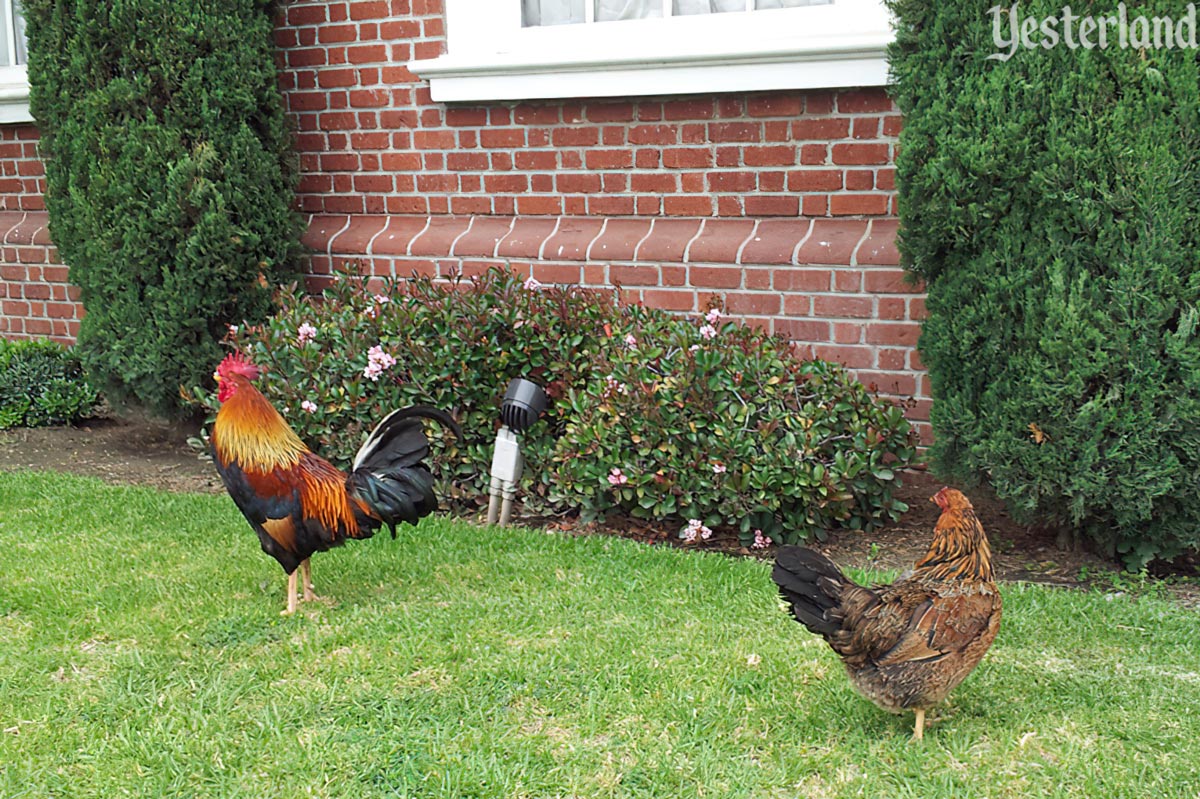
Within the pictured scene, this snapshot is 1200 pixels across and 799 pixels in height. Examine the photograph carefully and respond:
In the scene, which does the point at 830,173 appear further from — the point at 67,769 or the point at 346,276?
the point at 67,769

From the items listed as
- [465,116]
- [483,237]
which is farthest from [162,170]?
[483,237]

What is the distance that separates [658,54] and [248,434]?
9.48 ft

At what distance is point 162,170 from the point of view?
20.8 feet

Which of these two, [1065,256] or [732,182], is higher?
[732,182]

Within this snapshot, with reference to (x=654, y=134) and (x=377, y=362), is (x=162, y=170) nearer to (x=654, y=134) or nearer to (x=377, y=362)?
(x=377, y=362)

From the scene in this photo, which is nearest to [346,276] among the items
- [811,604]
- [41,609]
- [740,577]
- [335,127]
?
[335,127]

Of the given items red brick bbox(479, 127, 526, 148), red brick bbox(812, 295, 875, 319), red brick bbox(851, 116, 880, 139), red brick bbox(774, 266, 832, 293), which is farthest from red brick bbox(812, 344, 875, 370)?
red brick bbox(479, 127, 526, 148)

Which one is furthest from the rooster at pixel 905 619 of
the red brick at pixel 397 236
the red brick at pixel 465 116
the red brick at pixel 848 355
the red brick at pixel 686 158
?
the red brick at pixel 397 236

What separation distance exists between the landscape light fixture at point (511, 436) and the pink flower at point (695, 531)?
853 millimetres

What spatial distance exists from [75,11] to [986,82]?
4.82m

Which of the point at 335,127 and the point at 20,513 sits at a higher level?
the point at 335,127

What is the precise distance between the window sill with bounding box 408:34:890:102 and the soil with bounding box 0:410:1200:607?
1961 mm

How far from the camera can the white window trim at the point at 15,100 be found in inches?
312

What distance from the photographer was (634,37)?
6023mm
